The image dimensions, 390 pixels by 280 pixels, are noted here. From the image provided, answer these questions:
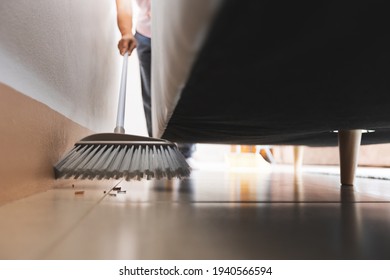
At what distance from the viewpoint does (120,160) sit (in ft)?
2.16

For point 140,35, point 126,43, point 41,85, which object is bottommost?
point 41,85

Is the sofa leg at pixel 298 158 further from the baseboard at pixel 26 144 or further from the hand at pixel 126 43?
the baseboard at pixel 26 144

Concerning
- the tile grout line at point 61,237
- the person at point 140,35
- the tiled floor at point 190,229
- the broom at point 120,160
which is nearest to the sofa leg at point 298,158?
the person at point 140,35

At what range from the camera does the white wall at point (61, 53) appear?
18.1 inches

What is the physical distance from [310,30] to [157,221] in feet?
0.76

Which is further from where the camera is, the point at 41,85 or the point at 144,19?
the point at 144,19

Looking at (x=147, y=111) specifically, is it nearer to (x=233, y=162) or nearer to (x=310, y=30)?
(x=233, y=162)

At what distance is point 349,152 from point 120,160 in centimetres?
55

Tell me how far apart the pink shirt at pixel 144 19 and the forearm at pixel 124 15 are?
0.16 m

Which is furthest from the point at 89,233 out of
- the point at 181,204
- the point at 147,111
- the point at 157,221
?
the point at 147,111

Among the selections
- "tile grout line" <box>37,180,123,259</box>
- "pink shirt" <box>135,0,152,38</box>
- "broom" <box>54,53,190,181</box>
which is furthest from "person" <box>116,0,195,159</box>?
"tile grout line" <box>37,180,123,259</box>

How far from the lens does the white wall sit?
1.51 ft

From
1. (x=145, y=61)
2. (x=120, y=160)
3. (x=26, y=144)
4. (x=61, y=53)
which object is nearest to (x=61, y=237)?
(x=26, y=144)

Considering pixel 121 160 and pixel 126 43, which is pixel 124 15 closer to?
pixel 126 43
